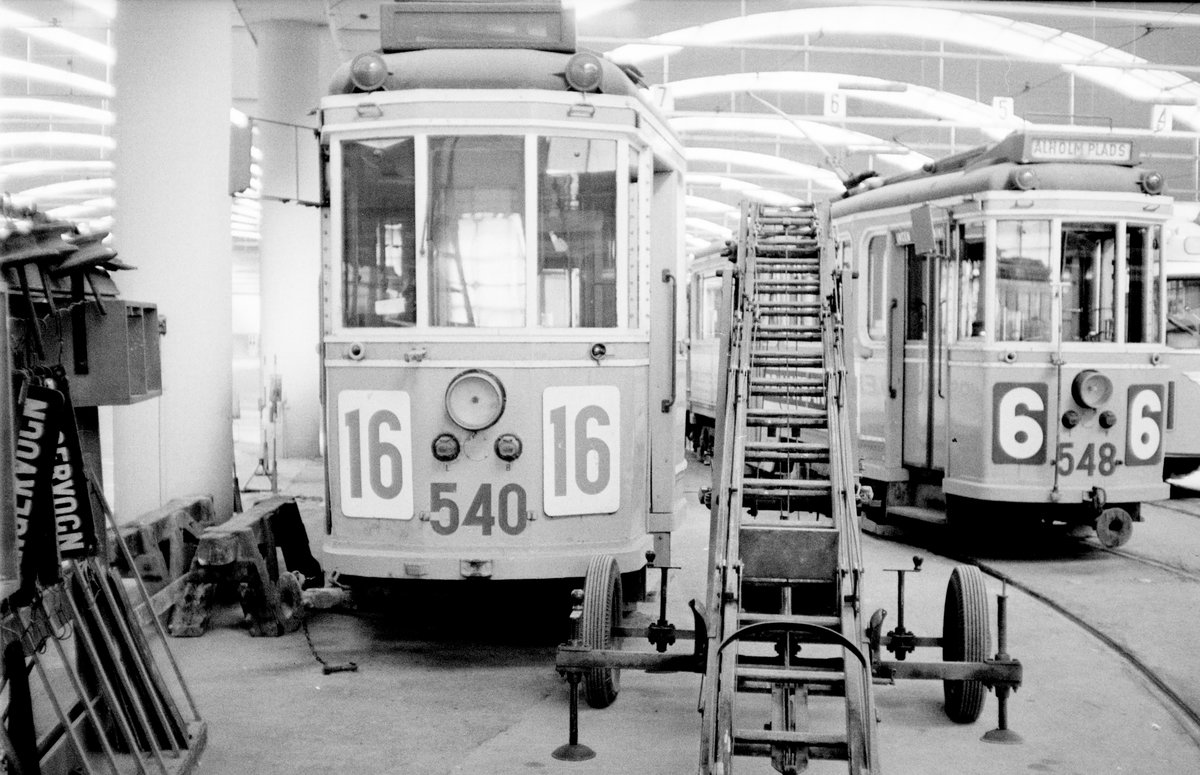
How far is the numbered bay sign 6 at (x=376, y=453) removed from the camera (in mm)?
7207

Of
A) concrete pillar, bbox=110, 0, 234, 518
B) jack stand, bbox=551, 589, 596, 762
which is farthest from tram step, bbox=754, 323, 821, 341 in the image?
concrete pillar, bbox=110, 0, 234, 518

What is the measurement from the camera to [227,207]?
34.8 ft

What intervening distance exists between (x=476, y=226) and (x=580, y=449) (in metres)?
1.42

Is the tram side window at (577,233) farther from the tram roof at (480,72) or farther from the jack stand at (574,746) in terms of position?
the jack stand at (574,746)

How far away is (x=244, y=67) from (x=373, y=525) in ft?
61.7

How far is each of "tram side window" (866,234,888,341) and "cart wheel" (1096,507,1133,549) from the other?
8.77 ft

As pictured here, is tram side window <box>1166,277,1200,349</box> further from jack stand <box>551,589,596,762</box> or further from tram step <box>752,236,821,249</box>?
jack stand <box>551,589,596,762</box>

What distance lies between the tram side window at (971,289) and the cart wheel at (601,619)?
5.40 meters

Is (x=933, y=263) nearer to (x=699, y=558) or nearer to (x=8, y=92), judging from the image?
(x=699, y=558)

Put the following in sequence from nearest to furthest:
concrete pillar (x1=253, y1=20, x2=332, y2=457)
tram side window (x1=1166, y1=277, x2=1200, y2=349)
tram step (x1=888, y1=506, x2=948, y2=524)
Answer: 1. tram step (x1=888, y1=506, x2=948, y2=524)
2. tram side window (x1=1166, y1=277, x2=1200, y2=349)
3. concrete pillar (x1=253, y1=20, x2=332, y2=457)

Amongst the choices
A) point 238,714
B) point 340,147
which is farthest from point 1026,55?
point 238,714

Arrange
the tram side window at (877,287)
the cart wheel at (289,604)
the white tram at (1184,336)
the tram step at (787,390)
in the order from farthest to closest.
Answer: the white tram at (1184,336) < the tram side window at (877,287) < the cart wheel at (289,604) < the tram step at (787,390)

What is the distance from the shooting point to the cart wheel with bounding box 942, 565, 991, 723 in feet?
20.9

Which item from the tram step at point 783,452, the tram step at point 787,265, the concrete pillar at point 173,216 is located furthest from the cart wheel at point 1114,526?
the concrete pillar at point 173,216
